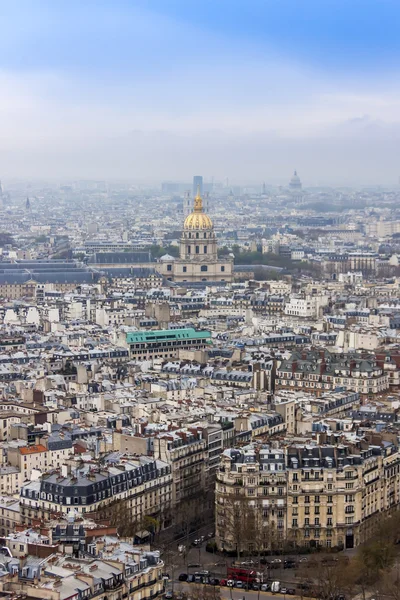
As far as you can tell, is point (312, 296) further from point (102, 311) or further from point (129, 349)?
point (129, 349)

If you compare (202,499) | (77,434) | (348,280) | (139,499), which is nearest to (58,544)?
(139,499)

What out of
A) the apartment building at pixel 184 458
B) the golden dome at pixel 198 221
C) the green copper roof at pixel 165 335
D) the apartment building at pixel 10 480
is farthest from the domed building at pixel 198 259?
the apartment building at pixel 10 480

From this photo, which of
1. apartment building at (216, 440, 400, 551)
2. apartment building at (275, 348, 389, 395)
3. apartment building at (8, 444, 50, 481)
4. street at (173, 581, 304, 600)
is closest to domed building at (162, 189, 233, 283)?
apartment building at (275, 348, 389, 395)

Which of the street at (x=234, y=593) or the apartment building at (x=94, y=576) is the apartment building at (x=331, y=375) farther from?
the apartment building at (x=94, y=576)

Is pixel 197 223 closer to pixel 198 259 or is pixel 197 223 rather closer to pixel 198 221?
pixel 198 221

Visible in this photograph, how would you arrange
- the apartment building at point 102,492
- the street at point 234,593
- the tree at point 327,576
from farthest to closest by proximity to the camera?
1. the apartment building at point 102,492
2. the street at point 234,593
3. the tree at point 327,576

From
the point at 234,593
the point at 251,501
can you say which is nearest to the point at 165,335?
the point at 251,501
